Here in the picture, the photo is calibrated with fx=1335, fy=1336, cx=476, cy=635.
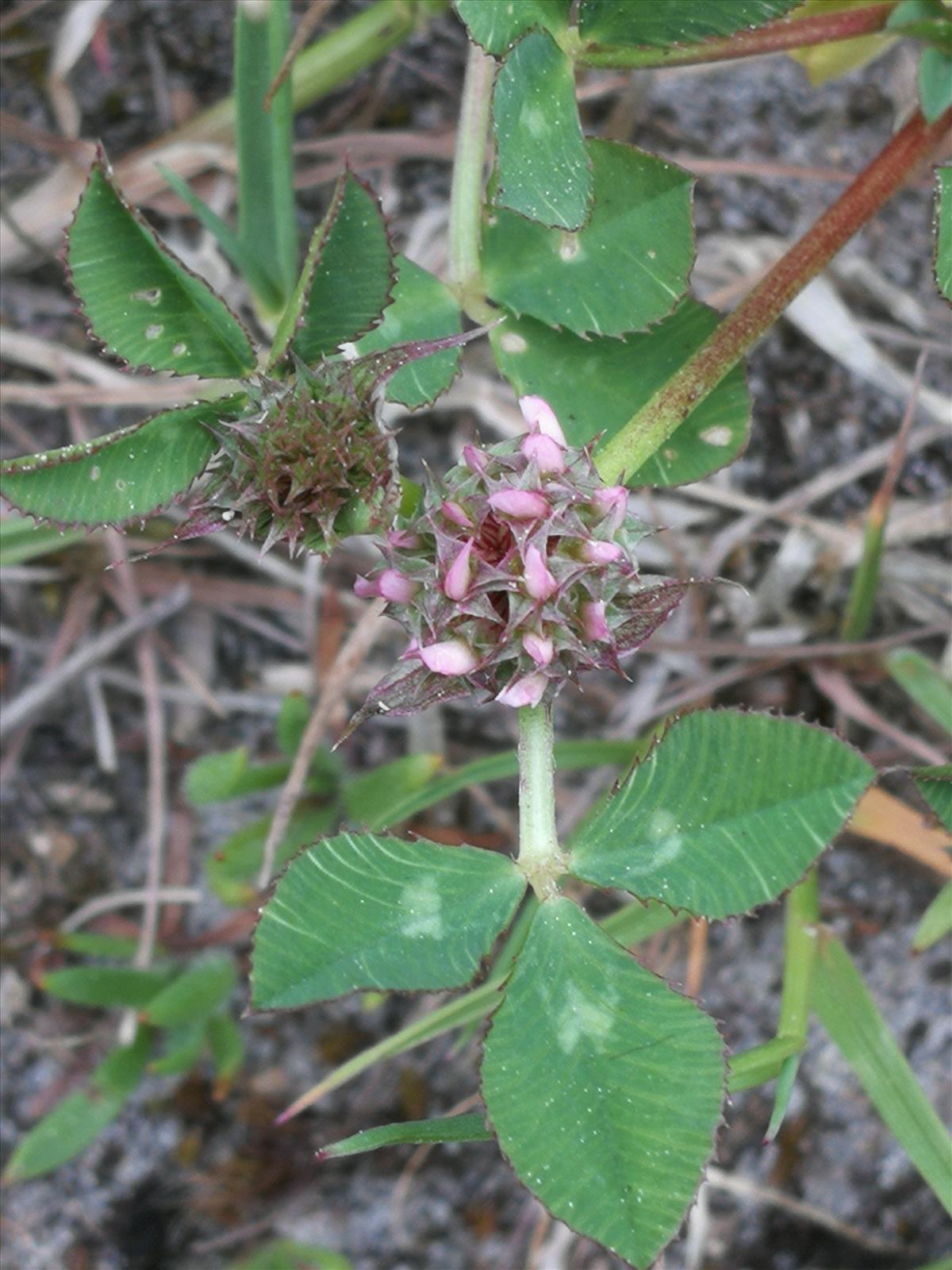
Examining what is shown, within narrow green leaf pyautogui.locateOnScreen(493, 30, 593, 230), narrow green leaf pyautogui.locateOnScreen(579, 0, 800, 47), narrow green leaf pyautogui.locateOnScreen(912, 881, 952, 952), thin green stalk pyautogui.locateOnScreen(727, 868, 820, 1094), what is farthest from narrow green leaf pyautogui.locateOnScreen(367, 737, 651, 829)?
narrow green leaf pyautogui.locateOnScreen(579, 0, 800, 47)

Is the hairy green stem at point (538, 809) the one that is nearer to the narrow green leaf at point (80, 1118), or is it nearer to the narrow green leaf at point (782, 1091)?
the narrow green leaf at point (782, 1091)

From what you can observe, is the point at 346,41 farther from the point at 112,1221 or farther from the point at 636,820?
the point at 112,1221

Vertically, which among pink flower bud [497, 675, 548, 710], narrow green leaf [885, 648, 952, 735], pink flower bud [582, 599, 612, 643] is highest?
pink flower bud [582, 599, 612, 643]

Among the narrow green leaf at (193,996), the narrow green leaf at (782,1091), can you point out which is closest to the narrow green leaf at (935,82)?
the narrow green leaf at (782,1091)

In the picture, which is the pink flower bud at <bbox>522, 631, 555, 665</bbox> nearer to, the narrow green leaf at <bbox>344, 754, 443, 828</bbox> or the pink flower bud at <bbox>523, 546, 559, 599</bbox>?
the pink flower bud at <bbox>523, 546, 559, 599</bbox>

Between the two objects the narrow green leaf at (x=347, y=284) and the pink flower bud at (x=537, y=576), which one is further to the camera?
the narrow green leaf at (x=347, y=284)

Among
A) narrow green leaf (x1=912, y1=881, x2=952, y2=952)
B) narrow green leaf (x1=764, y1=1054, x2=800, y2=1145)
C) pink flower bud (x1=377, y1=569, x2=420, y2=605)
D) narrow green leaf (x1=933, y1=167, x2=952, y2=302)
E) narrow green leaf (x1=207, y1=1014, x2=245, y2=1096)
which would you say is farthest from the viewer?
narrow green leaf (x1=207, y1=1014, x2=245, y2=1096)
